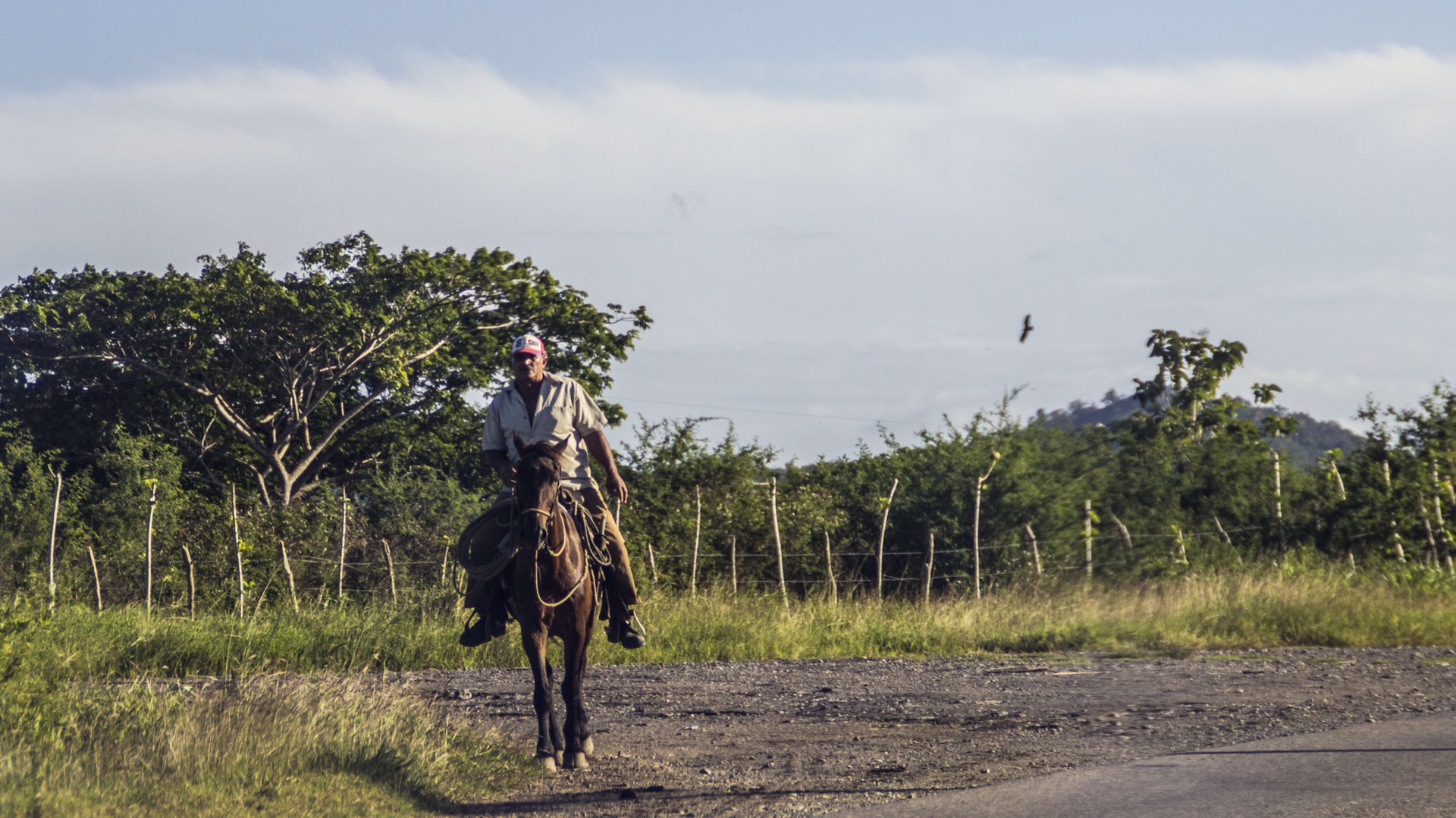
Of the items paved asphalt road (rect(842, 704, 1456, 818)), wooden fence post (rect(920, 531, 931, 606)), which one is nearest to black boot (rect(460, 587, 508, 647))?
paved asphalt road (rect(842, 704, 1456, 818))

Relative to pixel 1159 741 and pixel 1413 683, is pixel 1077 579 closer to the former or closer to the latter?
pixel 1413 683

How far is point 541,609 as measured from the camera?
7438 millimetres

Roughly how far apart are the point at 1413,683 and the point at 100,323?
25472 millimetres

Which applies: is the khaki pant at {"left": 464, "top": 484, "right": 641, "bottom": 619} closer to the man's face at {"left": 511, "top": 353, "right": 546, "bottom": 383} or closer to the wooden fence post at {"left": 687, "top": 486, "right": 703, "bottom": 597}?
the man's face at {"left": 511, "top": 353, "right": 546, "bottom": 383}

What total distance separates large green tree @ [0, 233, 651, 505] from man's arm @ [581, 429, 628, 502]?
63.2 ft

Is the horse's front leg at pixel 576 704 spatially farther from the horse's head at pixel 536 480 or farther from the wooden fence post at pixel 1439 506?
the wooden fence post at pixel 1439 506

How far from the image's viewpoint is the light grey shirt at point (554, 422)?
7680mm

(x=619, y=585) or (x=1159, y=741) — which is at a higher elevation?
(x=619, y=585)

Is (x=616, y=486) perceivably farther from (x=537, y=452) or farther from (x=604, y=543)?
(x=537, y=452)

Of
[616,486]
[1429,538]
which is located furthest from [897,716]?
[1429,538]

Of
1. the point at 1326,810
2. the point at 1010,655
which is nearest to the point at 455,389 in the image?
the point at 1010,655

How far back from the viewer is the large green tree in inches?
1059

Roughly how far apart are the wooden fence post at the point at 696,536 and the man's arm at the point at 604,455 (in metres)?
8.94

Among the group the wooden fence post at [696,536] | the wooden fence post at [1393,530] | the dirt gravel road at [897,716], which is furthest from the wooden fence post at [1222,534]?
the wooden fence post at [696,536]
